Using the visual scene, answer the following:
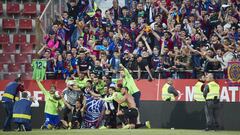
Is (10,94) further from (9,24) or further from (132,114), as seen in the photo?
(9,24)

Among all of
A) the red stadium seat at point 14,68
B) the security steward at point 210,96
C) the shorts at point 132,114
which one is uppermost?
the red stadium seat at point 14,68

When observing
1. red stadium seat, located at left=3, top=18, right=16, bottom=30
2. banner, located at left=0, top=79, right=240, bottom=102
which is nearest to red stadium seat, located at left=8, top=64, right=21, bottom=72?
banner, located at left=0, top=79, right=240, bottom=102

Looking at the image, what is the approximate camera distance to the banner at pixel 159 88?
29188 mm

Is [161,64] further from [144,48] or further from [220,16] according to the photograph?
[220,16]

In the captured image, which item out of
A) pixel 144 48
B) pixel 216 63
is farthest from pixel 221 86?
pixel 144 48

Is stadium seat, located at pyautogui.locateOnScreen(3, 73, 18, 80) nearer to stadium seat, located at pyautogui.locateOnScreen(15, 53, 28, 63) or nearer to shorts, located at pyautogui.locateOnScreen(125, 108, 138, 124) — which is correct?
stadium seat, located at pyautogui.locateOnScreen(15, 53, 28, 63)

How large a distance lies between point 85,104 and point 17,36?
6351mm

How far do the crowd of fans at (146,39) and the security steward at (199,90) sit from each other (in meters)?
0.48

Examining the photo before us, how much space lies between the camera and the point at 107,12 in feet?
111

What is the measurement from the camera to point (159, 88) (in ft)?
99.6

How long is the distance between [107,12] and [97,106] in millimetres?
5363

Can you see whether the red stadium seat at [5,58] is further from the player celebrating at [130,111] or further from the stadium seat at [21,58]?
the player celebrating at [130,111]

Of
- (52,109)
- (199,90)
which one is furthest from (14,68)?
(199,90)

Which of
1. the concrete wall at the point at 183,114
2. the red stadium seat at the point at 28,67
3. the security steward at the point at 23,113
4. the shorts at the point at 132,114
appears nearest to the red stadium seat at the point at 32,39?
the red stadium seat at the point at 28,67
